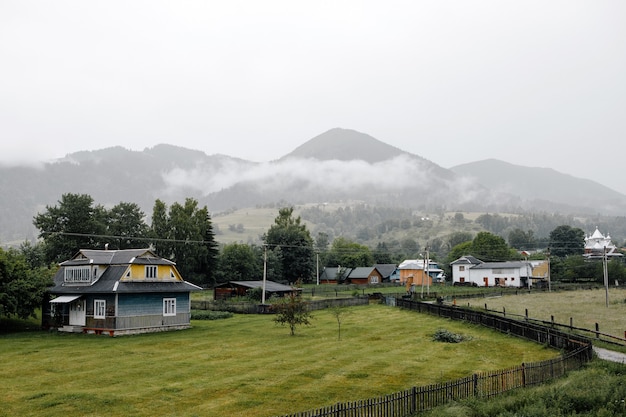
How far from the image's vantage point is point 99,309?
46344 mm

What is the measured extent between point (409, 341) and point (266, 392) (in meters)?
18.5

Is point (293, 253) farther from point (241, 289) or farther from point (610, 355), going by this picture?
point (610, 355)

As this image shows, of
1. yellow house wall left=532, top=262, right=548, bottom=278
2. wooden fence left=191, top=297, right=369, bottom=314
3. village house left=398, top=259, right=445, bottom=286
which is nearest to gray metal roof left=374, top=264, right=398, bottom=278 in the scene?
village house left=398, top=259, right=445, bottom=286

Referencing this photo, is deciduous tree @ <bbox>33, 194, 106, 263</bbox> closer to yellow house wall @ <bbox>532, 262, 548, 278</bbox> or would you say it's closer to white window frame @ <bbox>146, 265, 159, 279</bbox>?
white window frame @ <bbox>146, 265, 159, 279</bbox>

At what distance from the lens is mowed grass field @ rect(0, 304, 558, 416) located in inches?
885

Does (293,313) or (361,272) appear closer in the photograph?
(293,313)

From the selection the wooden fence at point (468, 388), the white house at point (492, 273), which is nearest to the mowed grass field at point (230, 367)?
the wooden fence at point (468, 388)

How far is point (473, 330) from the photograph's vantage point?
151 feet

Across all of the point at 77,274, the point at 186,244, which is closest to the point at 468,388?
the point at 77,274

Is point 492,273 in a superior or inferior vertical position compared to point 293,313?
superior

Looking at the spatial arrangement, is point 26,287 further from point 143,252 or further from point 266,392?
point 266,392

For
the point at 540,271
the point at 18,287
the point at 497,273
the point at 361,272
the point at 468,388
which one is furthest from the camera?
the point at 361,272

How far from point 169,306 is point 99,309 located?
6.11m

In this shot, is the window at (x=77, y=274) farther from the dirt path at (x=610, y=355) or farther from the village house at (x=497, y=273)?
the village house at (x=497, y=273)
